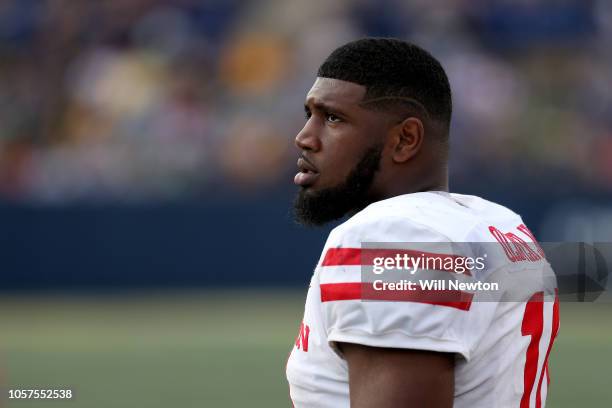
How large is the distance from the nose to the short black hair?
12cm

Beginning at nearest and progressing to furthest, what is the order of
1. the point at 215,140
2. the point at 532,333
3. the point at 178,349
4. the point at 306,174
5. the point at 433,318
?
1. the point at 433,318
2. the point at 532,333
3. the point at 306,174
4. the point at 178,349
5. the point at 215,140

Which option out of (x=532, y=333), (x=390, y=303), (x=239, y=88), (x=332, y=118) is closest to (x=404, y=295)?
(x=390, y=303)

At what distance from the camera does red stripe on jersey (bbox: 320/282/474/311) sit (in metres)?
1.79

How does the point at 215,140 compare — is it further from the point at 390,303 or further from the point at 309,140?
the point at 390,303

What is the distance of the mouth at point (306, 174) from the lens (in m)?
2.31

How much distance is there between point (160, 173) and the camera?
11.8 meters

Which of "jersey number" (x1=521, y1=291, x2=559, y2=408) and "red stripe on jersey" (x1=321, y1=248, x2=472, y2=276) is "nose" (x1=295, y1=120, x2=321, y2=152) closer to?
"red stripe on jersey" (x1=321, y1=248, x2=472, y2=276)

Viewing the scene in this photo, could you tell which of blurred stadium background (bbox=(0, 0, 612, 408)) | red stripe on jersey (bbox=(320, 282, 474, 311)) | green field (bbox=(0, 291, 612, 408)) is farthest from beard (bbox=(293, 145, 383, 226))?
blurred stadium background (bbox=(0, 0, 612, 408))

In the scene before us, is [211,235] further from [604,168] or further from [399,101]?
[399,101]

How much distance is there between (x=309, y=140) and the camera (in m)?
2.28

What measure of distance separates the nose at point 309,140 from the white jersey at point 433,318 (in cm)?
27

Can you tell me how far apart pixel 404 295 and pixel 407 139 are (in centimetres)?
52

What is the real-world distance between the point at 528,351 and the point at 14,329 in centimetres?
808

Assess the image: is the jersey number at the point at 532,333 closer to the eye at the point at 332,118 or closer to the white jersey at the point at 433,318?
the white jersey at the point at 433,318
